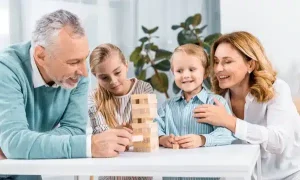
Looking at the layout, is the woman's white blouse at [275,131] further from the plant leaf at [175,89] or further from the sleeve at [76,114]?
the plant leaf at [175,89]

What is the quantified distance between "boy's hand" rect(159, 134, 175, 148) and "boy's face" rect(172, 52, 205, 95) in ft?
0.72

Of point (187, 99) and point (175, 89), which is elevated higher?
point (187, 99)

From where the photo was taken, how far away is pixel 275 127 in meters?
1.77

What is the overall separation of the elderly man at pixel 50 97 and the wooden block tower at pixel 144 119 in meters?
0.13

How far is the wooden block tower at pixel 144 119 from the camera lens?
1.47m

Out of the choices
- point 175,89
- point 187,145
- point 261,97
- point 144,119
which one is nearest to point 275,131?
point 261,97

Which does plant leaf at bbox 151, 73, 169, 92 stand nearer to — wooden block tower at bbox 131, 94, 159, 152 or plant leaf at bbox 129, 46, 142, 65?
plant leaf at bbox 129, 46, 142, 65

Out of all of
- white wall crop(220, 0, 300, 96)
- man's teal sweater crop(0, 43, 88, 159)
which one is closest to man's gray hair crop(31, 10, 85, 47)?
man's teal sweater crop(0, 43, 88, 159)

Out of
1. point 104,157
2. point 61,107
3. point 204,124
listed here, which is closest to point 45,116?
point 61,107

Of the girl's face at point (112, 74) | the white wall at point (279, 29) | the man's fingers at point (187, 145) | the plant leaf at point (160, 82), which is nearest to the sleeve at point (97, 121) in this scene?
the girl's face at point (112, 74)

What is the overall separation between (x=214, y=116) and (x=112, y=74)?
53cm

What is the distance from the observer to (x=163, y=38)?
3.28m

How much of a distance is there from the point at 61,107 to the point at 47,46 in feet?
0.90

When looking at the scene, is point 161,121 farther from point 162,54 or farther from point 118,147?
point 162,54
